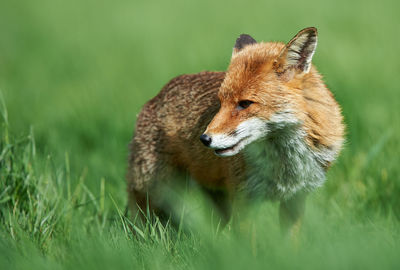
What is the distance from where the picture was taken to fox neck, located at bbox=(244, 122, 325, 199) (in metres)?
4.63

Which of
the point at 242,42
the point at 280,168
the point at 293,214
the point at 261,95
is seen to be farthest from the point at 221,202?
the point at 261,95

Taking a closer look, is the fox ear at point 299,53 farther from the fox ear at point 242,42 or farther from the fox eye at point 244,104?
the fox ear at point 242,42

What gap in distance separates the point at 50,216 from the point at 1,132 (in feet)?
5.40

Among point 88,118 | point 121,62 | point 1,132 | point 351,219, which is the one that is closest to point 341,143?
A: point 351,219

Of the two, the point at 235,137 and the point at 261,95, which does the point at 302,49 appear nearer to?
the point at 261,95

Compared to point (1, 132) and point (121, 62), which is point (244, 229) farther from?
point (121, 62)

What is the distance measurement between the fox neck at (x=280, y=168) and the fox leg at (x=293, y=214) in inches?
6.8

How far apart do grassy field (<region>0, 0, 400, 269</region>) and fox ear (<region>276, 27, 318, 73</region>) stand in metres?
1.19

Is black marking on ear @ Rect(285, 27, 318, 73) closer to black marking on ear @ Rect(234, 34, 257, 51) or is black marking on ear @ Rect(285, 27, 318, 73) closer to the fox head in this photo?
the fox head

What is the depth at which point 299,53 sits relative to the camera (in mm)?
4473

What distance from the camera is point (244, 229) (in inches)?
181

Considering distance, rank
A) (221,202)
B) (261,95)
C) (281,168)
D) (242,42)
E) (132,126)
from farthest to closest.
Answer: (132,126)
(221,202)
(242,42)
(281,168)
(261,95)

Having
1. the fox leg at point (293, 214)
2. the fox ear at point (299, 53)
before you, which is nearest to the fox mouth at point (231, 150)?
the fox ear at point (299, 53)

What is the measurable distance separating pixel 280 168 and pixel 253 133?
1.93 ft
